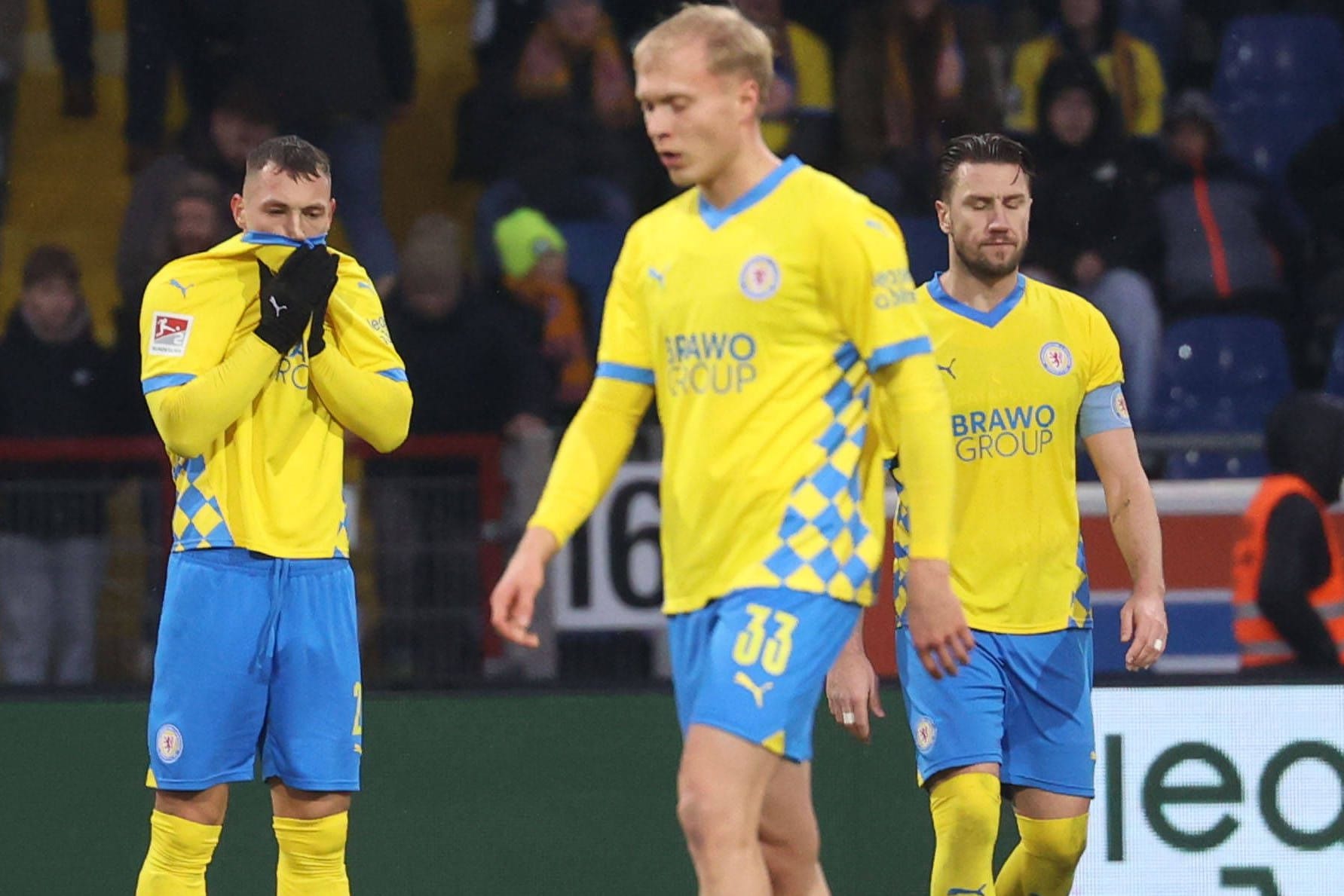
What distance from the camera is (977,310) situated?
541 cm

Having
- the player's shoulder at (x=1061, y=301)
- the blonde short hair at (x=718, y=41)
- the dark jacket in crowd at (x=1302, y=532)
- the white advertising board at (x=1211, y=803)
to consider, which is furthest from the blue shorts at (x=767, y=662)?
the dark jacket in crowd at (x=1302, y=532)

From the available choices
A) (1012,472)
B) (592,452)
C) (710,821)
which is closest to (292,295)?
(592,452)

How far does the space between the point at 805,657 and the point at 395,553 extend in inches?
120

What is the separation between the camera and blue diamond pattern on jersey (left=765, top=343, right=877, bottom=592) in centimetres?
409

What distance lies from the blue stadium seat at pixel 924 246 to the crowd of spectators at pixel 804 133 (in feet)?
0.18

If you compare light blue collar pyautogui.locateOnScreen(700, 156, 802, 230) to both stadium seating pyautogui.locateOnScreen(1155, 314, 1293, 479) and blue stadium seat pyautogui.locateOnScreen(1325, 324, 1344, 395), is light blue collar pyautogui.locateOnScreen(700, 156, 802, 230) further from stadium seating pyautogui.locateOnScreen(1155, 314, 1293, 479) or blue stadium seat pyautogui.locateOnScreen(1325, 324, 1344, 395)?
blue stadium seat pyautogui.locateOnScreen(1325, 324, 1344, 395)

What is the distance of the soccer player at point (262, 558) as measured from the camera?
520 centimetres

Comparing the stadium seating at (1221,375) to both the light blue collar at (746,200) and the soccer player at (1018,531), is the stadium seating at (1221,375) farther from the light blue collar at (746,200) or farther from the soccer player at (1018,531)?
the light blue collar at (746,200)

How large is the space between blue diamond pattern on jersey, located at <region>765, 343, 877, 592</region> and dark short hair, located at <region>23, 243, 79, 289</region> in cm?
425

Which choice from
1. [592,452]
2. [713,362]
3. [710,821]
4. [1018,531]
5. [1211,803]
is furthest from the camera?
[1211,803]

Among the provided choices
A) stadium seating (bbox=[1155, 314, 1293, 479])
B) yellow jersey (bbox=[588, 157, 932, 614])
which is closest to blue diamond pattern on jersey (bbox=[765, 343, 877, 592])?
yellow jersey (bbox=[588, 157, 932, 614])

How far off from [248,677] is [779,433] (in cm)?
173

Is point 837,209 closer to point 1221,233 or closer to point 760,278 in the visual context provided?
point 760,278

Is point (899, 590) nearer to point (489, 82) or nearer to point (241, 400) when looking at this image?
point (241, 400)
